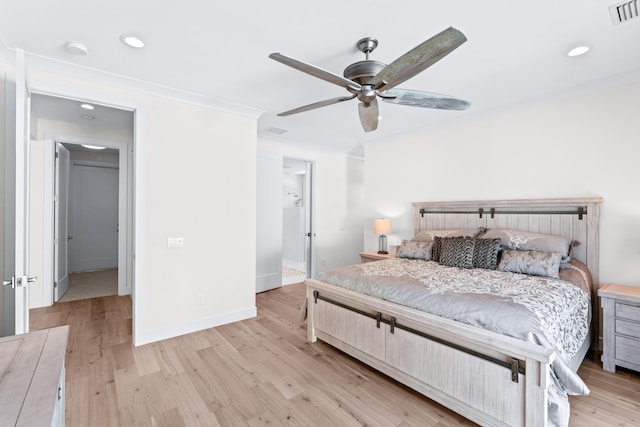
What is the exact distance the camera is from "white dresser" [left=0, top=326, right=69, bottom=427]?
0.90 metres

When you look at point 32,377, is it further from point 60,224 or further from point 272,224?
point 60,224

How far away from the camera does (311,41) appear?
7.20ft

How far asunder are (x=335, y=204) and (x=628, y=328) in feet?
14.1

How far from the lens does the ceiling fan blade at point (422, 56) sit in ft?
4.87

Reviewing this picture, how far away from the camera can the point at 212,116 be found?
11.3ft

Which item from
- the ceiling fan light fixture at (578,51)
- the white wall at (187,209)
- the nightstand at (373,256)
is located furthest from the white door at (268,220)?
the ceiling fan light fixture at (578,51)

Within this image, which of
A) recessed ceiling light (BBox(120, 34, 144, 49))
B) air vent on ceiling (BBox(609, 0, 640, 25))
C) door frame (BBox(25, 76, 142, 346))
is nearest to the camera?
air vent on ceiling (BBox(609, 0, 640, 25))

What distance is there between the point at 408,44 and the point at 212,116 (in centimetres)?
225

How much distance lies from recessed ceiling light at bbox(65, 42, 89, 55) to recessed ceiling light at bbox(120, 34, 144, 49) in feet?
1.16

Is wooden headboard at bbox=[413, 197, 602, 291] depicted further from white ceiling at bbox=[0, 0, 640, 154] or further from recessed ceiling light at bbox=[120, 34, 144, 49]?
recessed ceiling light at bbox=[120, 34, 144, 49]

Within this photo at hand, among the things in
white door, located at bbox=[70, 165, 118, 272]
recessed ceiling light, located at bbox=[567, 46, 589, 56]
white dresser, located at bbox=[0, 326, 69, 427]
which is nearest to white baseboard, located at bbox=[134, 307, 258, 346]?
white dresser, located at bbox=[0, 326, 69, 427]

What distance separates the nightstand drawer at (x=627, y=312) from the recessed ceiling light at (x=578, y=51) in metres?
2.04

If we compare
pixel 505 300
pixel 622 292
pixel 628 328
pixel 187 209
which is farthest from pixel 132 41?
pixel 628 328

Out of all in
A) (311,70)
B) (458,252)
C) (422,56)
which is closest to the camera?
(422,56)
